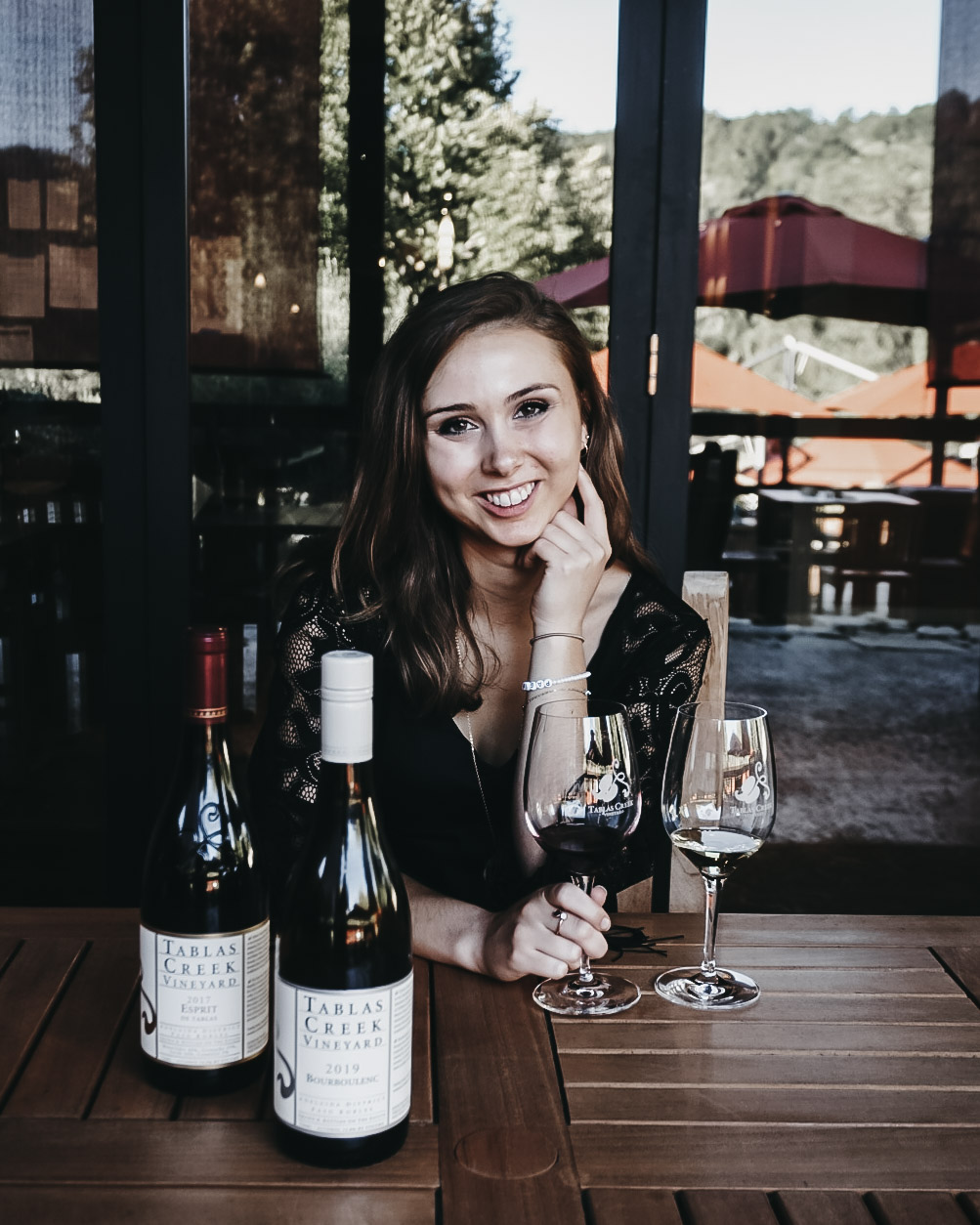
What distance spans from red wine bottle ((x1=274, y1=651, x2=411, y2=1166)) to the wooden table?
0.04 metres

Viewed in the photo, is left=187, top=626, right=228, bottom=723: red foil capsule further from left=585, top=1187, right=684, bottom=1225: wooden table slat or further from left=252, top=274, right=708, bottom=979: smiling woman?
left=252, top=274, right=708, bottom=979: smiling woman

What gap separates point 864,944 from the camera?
3.75 ft

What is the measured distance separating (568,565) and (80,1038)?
835 millimetres

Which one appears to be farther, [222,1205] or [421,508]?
[421,508]

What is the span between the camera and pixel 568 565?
152 centimetres

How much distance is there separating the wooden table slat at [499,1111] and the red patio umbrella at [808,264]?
3.39 metres

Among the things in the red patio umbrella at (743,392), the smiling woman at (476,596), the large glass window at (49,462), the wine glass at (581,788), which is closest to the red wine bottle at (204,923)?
the wine glass at (581,788)

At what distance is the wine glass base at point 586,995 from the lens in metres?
0.98

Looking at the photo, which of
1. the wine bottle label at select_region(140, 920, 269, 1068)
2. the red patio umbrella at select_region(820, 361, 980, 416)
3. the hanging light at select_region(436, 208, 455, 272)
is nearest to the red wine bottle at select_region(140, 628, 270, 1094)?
the wine bottle label at select_region(140, 920, 269, 1068)

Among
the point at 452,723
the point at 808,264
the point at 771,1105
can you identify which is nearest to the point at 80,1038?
the point at 771,1105

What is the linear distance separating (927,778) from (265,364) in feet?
9.18

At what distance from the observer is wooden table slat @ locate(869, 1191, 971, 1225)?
2.35 feet

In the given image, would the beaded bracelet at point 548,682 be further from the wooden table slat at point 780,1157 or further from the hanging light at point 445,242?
the hanging light at point 445,242

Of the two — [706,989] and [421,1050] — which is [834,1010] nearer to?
[706,989]
